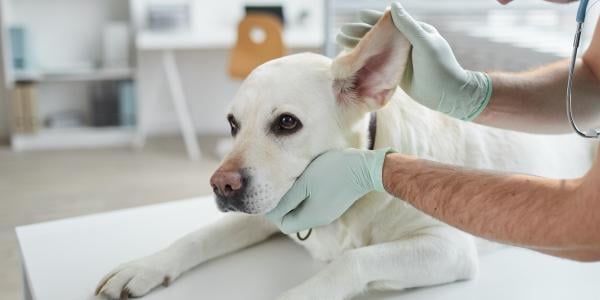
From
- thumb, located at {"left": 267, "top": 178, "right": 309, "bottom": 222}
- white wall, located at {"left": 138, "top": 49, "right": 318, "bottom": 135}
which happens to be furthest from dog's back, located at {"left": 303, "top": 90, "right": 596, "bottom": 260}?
white wall, located at {"left": 138, "top": 49, "right": 318, "bottom": 135}

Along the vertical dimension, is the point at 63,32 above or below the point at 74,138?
above

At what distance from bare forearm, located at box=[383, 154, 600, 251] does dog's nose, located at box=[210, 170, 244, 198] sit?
9.6 inches

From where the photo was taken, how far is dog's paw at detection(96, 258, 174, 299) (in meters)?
1.11

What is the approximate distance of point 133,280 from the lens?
1.13m

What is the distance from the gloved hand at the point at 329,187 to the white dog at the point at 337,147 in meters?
0.03

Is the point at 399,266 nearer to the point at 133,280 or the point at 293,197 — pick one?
the point at 293,197

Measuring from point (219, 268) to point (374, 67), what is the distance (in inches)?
19.1

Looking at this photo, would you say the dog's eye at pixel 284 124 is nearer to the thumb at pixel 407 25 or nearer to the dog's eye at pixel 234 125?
the dog's eye at pixel 234 125

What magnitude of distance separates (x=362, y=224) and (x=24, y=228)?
77cm

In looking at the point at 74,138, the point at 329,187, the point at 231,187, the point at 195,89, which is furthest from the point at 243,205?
the point at 195,89

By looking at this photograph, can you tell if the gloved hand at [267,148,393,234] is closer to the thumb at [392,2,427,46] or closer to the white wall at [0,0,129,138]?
the thumb at [392,2,427,46]

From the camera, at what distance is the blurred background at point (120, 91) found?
142 inches

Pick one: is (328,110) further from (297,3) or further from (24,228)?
(297,3)

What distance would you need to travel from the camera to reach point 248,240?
1329 millimetres
